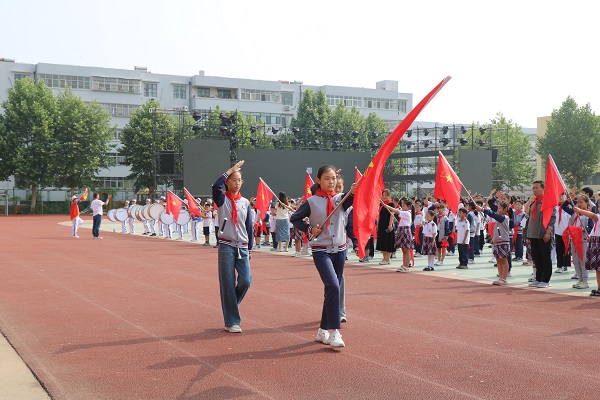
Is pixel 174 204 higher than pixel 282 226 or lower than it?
higher

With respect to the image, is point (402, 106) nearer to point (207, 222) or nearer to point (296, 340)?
point (207, 222)

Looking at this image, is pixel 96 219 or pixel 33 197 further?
pixel 33 197

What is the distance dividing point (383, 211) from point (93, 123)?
174ft

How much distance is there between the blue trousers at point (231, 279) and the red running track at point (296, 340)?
11.4 inches

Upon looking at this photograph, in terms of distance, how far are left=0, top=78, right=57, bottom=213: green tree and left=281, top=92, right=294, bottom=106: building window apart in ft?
104

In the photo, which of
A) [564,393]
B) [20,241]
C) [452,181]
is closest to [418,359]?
Answer: [564,393]

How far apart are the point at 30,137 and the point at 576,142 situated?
50348 millimetres

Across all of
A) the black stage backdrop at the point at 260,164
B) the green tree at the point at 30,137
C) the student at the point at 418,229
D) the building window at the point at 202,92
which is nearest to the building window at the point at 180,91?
the building window at the point at 202,92

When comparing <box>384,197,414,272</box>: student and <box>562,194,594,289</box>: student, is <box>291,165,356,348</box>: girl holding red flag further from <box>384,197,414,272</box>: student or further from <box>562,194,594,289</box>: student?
<box>384,197,414,272</box>: student

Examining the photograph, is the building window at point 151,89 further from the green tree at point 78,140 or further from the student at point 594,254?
the student at point 594,254

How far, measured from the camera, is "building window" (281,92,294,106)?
88062mm

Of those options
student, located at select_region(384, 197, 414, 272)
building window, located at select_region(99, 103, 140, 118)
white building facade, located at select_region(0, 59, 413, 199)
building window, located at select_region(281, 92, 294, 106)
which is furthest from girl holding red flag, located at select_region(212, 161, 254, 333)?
building window, located at select_region(281, 92, 294, 106)

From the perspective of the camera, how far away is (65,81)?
76.8 metres

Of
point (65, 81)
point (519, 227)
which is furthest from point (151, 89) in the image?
point (519, 227)
